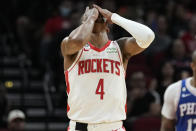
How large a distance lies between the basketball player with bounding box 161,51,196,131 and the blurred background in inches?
124

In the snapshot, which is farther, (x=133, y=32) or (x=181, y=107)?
(x=181, y=107)

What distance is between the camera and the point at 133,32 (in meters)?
5.09

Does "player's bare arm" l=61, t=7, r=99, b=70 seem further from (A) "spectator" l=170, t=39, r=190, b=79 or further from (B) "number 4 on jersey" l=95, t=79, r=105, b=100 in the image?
(A) "spectator" l=170, t=39, r=190, b=79

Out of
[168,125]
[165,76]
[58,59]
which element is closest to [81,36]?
[168,125]

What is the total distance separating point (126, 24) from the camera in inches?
202

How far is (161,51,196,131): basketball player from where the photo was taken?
18.7 ft

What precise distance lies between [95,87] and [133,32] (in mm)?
652

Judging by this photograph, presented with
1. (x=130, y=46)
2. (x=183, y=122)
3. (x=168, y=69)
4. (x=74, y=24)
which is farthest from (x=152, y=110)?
(x=130, y=46)

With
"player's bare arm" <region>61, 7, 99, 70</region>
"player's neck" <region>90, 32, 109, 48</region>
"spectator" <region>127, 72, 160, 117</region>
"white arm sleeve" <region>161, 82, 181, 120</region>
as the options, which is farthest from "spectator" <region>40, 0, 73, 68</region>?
"player's bare arm" <region>61, 7, 99, 70</region>

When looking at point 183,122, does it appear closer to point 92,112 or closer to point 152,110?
point 92,112

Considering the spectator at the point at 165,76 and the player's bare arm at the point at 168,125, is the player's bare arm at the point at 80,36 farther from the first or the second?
the spectator at the point at 165,76

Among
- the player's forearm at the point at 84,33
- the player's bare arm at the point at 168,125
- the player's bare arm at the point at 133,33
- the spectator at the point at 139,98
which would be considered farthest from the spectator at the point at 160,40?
the player's forearm at the point at 84,33

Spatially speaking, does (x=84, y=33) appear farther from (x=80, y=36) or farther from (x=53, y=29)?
(x=53, y=29)

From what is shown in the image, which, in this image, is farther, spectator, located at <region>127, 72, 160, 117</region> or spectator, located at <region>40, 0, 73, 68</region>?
spectator, located at <region>40, 0, 73, 68</region>
